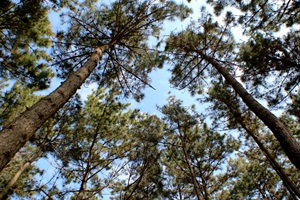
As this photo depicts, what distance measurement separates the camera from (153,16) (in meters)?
7.48

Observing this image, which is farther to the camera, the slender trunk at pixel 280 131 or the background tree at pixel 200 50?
the background tree at pixel 200 50

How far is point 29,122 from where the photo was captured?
2447 mm

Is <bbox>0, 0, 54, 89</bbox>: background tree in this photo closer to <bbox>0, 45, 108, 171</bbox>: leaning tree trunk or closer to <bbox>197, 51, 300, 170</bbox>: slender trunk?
<bbox>0, 45, 108, 171</bbox>: leaning tree trunk

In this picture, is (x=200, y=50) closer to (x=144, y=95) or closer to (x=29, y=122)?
(x=144, y=95)

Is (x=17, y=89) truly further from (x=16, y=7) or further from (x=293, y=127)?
(x=293, y=127)

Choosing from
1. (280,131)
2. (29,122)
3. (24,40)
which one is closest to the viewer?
(29,122)

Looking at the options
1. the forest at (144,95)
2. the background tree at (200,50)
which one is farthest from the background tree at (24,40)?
the background tree at (200,50)

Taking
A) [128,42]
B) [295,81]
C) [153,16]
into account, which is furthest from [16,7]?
[295,81]

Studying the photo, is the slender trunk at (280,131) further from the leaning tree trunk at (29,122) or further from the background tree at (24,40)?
the background tree at (24,40)

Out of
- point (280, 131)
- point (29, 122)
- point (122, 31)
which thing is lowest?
point (29, 122)

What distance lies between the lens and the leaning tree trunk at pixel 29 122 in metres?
2.04

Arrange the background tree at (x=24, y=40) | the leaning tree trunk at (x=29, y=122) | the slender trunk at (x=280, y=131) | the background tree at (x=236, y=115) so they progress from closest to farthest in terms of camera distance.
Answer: the leaning tree trunk at (x=29, y=122)
the slender trunk at (x=280, y=131)
the background tree at (x=24, y=40)
the background tree at (x=236, y=115)

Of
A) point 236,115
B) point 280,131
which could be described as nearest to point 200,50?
point 236,115

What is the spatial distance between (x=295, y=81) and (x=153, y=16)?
16.0 feet
